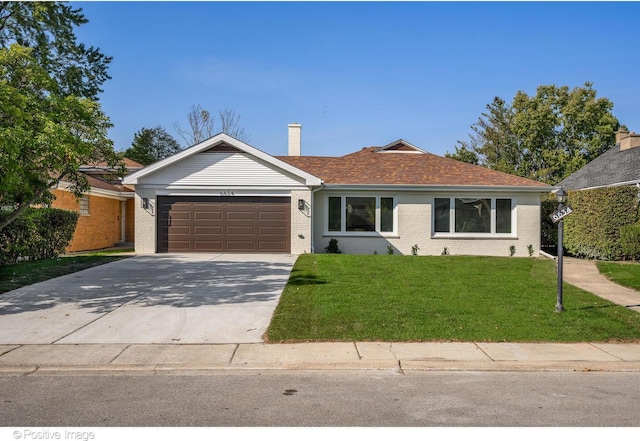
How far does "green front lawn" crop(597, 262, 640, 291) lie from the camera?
42.8ft

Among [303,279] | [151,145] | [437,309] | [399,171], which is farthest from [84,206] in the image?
[151,145]

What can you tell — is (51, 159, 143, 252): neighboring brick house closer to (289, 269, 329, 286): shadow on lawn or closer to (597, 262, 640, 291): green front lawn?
(289, 269, 329, 286): shadow on lawn

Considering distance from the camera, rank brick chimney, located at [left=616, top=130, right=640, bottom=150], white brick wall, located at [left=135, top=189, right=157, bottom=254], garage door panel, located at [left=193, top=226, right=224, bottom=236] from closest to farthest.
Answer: white brick wall, located at [left=135, top=189, right=157, bottom=254], garage door panel, located at [left=193, top=226, right=224, bottom=236], brick chimney, located at [left=616, top=130, right=640, bottom=150]

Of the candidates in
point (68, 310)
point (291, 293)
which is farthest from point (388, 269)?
point (68, 310)

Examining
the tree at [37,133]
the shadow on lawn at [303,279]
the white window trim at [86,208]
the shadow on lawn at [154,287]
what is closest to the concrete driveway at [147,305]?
the shadow on lawn at [154,287]

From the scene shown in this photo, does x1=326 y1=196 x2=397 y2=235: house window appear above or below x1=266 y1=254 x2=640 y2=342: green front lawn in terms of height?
above

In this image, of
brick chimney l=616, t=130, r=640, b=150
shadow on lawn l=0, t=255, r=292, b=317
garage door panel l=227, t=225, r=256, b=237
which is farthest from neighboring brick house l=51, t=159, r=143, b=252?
brick chimney l=616, t=130, r=640, b=150

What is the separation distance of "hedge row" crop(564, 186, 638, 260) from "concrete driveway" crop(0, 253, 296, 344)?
1183 cm

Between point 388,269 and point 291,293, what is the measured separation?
391cm

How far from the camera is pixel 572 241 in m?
20.7

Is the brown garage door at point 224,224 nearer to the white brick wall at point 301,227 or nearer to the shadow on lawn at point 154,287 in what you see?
A: the white brick wall at point 301,227

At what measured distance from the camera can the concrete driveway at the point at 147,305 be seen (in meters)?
8.24

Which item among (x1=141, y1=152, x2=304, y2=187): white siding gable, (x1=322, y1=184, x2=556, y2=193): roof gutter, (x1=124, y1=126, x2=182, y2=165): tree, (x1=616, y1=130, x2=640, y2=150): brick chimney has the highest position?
(x1=124, y1=126, x2=182, y2=165): tree
